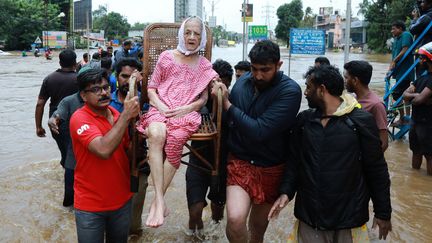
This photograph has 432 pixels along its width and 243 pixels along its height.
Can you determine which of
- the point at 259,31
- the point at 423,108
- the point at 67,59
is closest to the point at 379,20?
the point at 259,31

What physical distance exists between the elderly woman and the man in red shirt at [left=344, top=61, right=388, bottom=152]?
4.20ft

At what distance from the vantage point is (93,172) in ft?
8.98

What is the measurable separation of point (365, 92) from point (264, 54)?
1.45m

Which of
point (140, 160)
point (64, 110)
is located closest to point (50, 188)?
point (64, 110)

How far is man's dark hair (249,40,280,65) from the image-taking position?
2.80 meters

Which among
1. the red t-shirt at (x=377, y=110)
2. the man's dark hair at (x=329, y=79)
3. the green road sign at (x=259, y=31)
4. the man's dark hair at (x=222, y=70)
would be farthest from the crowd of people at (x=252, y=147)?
the green road sign at (x=259, y=31)

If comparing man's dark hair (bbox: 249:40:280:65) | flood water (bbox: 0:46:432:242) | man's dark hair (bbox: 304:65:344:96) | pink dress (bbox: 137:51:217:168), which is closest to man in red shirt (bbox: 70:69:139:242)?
pink dress (bbox: 137:51:217:168)

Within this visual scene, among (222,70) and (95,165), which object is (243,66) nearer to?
(222,70)

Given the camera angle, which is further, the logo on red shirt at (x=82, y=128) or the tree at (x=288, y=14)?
the tree at (x=288, y=14)

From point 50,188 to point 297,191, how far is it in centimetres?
426

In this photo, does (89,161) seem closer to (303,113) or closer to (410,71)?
(303,113)

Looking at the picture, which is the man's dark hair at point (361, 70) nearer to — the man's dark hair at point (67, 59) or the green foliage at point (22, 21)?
the man's dark hair at point (67, 59)

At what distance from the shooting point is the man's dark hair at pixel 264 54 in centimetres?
280

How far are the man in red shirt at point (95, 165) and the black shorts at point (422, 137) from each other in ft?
14.7
